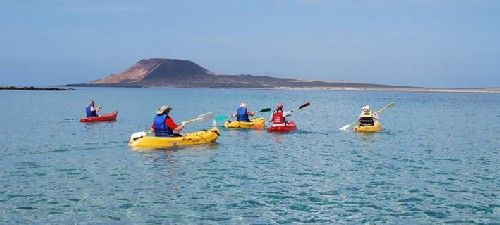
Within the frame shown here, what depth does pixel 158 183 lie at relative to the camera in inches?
749

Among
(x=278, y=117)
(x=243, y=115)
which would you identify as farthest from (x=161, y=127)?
(x=243, y=115)

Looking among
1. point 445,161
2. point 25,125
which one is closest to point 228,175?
point 445,161

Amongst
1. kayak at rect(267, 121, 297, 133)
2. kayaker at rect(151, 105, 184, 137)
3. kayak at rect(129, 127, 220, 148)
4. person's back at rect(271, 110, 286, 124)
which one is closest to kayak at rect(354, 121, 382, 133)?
kayak at rect(267, 121, 297, 133)

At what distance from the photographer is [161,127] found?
88.5 feet

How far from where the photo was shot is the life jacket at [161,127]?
26.8 m

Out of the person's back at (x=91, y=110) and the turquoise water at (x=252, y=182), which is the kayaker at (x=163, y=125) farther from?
the person's back at (x=91, y=110)

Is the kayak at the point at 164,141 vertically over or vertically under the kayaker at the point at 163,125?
under

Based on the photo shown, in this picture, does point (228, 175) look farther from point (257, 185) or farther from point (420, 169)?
point (420, 169)

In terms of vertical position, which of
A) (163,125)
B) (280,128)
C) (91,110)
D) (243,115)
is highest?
(163,125)

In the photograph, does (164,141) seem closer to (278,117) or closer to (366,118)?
(278,117)

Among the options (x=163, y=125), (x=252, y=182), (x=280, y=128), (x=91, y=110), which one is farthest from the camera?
(x=91, y=110)

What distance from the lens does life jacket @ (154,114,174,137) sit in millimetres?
26766

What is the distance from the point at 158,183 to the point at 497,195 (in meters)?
9.96

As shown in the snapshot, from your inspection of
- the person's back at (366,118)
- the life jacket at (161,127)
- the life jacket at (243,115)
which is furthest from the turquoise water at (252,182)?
the life jacket at (243,115)
